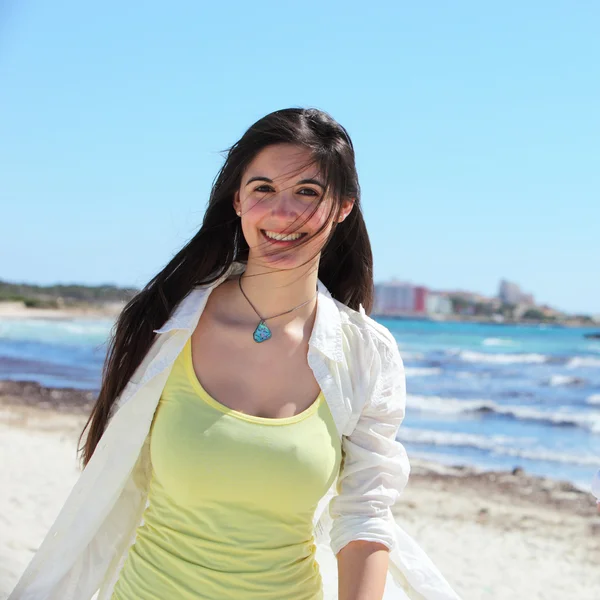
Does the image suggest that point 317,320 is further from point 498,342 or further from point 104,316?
point 104,316

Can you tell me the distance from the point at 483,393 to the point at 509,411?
12.0ft

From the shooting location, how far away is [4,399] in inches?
536

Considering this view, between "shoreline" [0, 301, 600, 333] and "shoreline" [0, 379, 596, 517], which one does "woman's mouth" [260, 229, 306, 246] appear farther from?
"shoreline" [0, 301, 600, 333]

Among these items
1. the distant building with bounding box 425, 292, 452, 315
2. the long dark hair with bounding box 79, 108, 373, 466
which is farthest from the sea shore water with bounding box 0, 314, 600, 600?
the distant building with bounding box 425, 292, 452, 315

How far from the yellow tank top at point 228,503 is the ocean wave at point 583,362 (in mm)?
27918

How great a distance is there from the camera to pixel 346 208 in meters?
2.00

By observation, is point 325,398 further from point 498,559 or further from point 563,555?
point 563,555

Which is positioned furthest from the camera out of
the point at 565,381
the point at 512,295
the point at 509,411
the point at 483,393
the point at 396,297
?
the point at 396,297

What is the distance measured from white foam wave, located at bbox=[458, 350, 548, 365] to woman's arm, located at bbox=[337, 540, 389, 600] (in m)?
28.2

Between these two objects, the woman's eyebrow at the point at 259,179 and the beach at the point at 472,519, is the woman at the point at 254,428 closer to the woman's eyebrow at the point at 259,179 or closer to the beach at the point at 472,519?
the woman's eyebrow at the point at 259,179

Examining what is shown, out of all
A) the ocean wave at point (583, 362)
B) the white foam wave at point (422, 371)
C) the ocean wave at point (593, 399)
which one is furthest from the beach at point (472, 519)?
the ocean wave at point (583, 362)

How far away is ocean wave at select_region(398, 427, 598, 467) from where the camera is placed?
11.4 meters

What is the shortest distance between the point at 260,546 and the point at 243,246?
2.67ft

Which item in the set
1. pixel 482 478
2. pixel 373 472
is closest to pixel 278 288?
pixel 373 472
